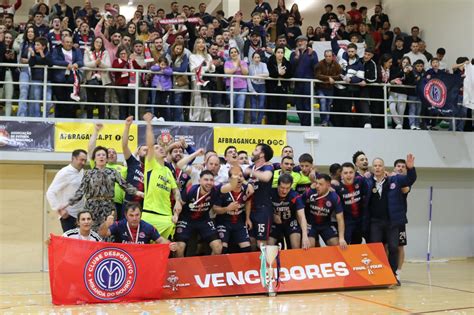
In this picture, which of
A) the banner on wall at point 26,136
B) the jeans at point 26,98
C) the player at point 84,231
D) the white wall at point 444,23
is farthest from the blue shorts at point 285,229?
the white wall at point 444,23

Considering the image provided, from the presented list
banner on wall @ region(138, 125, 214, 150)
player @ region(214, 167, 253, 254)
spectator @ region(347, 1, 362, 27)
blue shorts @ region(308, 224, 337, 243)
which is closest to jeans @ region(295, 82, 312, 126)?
banner on wall @ region(138, 125, 214, 150)

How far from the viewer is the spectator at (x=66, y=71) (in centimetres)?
1279

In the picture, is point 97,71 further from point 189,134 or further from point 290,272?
point 290,272

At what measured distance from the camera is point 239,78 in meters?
13.8

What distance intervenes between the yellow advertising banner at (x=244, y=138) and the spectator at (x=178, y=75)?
865 mm

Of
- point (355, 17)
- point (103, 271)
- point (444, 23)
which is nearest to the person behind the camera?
point (103, 271)

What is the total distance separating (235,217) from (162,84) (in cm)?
474

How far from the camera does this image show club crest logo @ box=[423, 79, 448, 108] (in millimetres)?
14703

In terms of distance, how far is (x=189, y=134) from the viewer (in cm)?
1336

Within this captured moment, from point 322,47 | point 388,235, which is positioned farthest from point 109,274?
point 322,47

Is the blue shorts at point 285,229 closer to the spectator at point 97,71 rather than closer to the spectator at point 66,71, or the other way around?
the spectator at point 97,71

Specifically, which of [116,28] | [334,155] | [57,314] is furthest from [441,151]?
[57,314]

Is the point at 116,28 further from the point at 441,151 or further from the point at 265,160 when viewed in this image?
the point at 441,151

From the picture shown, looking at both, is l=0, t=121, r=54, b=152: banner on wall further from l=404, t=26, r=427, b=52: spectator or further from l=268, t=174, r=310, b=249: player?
l=404, t=26, r=427, b=52: spectator
